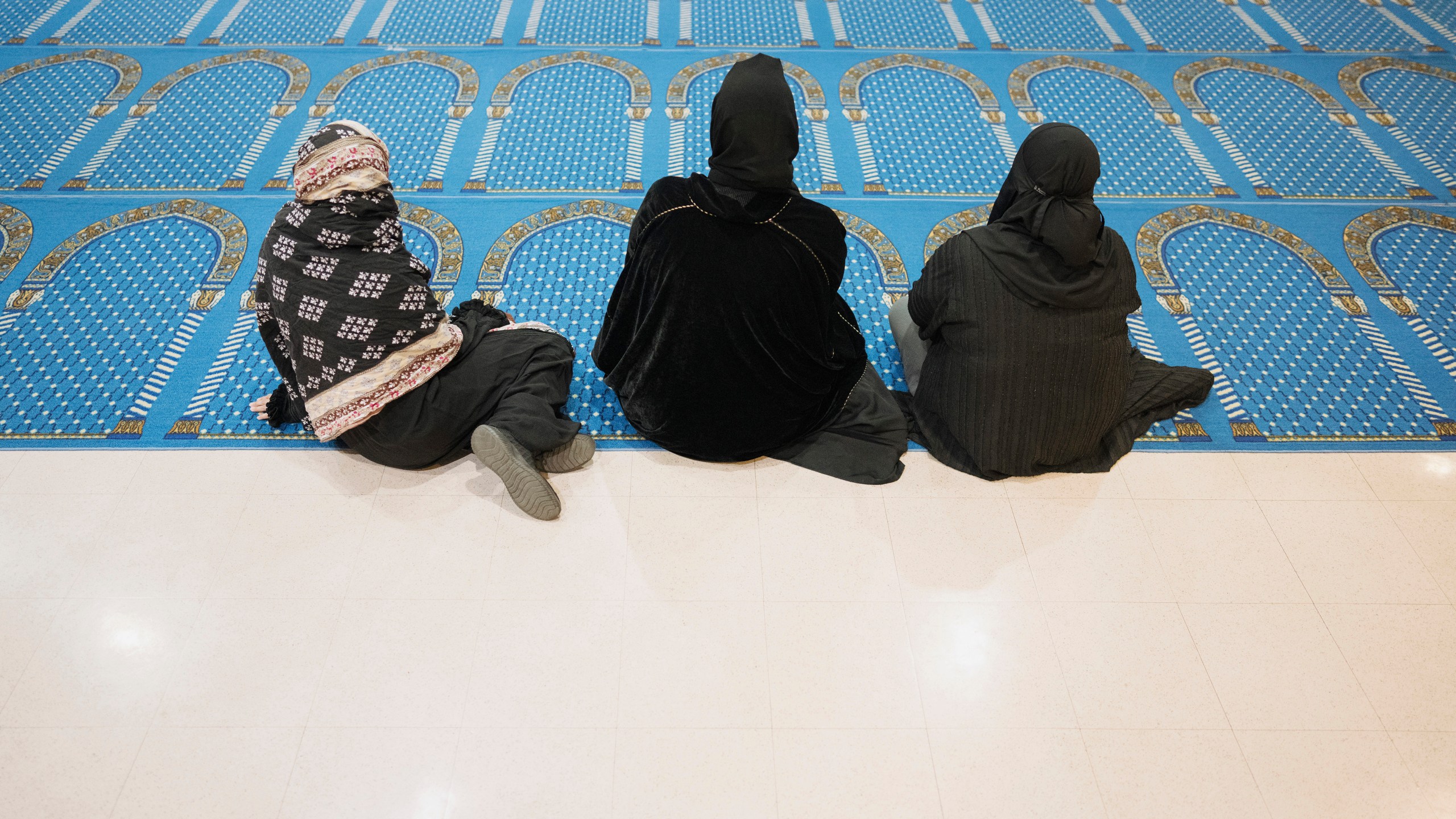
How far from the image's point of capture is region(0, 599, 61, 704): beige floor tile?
69.3 inches

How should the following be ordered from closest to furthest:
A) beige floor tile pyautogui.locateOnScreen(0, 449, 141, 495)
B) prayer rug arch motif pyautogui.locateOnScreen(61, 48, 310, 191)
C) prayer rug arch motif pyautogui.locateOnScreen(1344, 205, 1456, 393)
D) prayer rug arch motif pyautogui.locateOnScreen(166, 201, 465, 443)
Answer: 1. beige floor tile pyautogui.locateOnScreen(0, 449, 141, 495)
2. prayer rug arch motif pyautogui.locateOnScreen(166, 201, 465, 443)
3. prayer rug arch motif pyautogui.locateOnScreen(1344, 205, 1456, 393)
4. prayer rug arch motif pyautogui.locateOnScreen(61, 48, 310, 191)

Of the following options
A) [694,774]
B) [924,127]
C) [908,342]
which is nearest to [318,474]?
[694,774]

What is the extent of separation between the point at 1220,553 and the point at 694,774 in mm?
1381

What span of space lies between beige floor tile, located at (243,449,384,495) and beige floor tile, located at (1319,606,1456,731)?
233cm

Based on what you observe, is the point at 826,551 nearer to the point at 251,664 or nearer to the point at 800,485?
the point at 800,485

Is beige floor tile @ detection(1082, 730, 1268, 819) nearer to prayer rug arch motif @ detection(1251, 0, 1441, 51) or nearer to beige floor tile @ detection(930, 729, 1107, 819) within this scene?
beige floor tile @ detection(930, 729, 1107, 819)

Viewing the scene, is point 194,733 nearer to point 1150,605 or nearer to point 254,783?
point 254,783

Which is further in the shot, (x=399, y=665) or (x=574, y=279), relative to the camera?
(x=574, y=279)

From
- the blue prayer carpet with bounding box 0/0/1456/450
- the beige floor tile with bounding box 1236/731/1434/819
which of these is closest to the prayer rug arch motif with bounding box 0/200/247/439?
the blue prayer carpet with bounding box 0/0/1456/450

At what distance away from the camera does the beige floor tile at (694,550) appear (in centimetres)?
193

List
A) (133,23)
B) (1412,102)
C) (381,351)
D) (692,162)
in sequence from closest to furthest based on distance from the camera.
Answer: (381,351), (692,162), (1412,102), (133,23)

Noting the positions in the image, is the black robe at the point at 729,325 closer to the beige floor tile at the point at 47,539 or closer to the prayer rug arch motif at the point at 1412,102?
the beige floor tile at the point at 47,539

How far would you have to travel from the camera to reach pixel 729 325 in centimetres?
186

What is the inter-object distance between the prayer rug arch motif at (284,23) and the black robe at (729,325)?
2.67 meters
